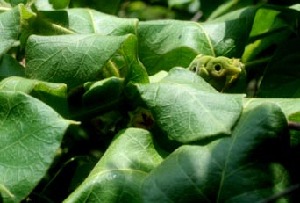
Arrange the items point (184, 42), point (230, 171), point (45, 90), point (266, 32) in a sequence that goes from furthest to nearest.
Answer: point (266, 32)
point (184, 42)
point (45, 90)
point (230, 171)

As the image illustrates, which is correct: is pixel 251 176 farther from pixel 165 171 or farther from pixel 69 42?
pixel 69 42

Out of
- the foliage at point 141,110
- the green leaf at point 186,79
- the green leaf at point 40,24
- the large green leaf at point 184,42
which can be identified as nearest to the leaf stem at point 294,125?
the foliage at point 141,110

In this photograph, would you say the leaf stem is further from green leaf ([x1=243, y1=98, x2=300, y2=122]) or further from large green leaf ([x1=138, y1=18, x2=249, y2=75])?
large green leaf ([x1=138, y1=18, x2=249, y2=75])

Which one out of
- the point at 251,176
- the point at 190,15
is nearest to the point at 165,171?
the point at 251,176

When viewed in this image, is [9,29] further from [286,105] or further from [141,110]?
[286,105]

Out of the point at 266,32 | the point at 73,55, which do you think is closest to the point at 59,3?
the point at 73,55
